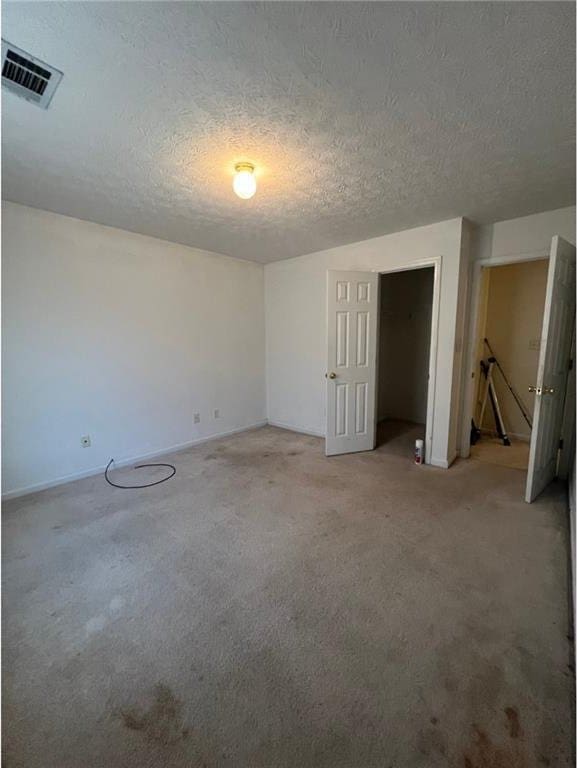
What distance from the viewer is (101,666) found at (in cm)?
131

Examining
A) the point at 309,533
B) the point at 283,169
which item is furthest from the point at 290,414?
the point at 283,169

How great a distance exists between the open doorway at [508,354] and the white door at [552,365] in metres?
1.02

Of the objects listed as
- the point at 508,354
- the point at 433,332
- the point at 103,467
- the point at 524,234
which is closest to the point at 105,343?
the point at 103,467

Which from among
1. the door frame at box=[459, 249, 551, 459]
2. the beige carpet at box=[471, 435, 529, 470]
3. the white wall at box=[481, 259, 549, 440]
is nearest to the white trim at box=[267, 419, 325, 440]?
the door frame at box=[459, 249, 551, 459]

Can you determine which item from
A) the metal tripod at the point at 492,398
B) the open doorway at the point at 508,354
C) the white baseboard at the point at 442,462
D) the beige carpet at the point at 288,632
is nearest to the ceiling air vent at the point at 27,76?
the beige carpet at the point at 288,632

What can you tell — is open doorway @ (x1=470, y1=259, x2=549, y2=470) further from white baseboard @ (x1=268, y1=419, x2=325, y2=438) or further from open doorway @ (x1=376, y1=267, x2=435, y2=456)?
white baseboard @ (x1=268, y1=419, x2=325, y2=438)

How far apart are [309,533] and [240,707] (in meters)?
1.09

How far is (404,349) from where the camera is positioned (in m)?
5.09

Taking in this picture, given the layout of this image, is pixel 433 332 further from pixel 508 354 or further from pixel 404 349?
pixel 404 349

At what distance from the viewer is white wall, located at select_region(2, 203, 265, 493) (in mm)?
2676

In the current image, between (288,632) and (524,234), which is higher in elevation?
(524,234)

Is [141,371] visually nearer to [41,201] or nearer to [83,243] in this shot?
[83,243]

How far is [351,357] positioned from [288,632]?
8.80 ft

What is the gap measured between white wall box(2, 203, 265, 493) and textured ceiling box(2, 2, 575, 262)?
49 cm
